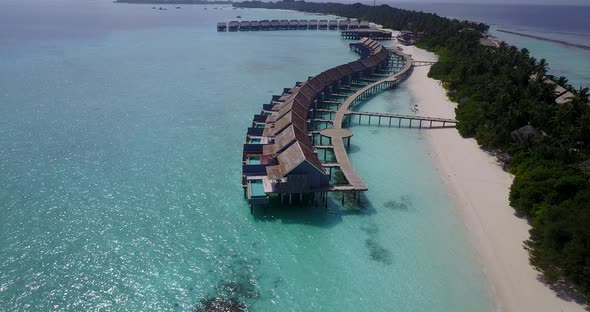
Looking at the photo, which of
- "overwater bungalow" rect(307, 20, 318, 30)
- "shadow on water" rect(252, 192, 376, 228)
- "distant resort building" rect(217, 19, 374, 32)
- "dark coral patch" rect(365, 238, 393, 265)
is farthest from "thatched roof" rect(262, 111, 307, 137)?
"overwater bungalow" rect(307, 20, 318, 30)

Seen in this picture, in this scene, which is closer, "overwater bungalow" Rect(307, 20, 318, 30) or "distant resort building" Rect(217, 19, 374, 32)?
"distant resort building" Rect(217, 19, 374, 32)

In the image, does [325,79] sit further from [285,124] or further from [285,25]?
[285,25]

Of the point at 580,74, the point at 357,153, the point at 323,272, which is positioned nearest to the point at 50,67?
the point at 357,153

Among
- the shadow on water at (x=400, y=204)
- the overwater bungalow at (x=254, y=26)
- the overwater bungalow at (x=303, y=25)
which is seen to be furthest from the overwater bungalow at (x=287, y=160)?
the overwater bungalow at (x=303, y=25)

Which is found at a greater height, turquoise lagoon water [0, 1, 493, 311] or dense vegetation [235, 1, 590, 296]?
dense vegetation [235, 1, 590, 296]

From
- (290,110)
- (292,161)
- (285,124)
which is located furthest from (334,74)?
(292,161)

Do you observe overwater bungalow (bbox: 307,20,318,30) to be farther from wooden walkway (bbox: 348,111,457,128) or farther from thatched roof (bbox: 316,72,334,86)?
wooden walkway (bbox: 348,111,457,128)

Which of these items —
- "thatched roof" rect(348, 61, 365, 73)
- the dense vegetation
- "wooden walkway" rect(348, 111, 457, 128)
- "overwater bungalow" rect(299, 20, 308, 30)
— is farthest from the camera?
"overwater bungalow" rect(299, 20, 308, 30)

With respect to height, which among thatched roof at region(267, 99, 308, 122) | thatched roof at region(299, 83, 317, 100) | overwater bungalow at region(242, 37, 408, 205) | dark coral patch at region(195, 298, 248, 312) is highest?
thatched roof at region(299, 83, 317, 100)
